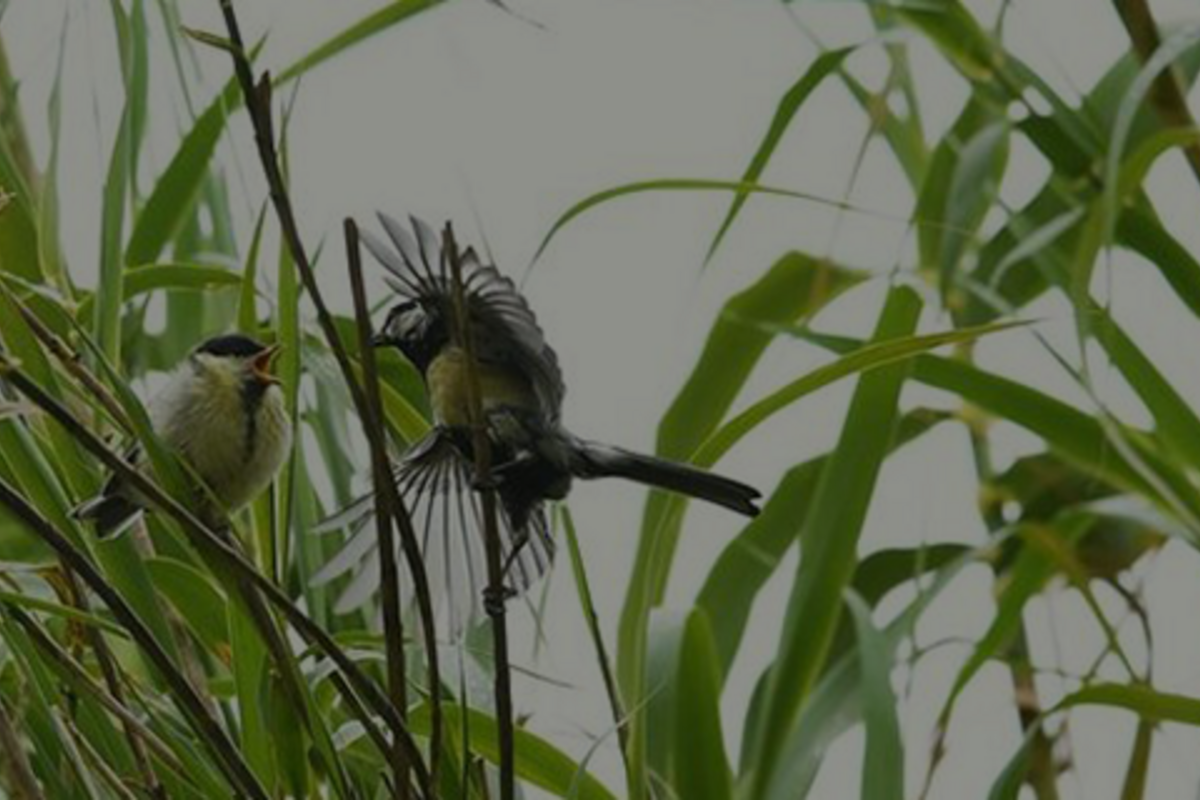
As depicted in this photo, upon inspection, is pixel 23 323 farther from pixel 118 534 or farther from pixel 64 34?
pixel 64 34

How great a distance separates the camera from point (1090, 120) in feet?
4.68

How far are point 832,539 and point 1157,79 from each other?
353 mm

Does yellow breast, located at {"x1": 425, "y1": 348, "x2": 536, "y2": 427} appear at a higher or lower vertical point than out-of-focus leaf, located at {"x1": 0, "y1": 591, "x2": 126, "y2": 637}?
higher

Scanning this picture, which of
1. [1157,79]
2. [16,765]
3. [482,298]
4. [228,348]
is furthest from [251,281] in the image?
[1157,79]

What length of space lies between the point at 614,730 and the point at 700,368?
0.55 meters

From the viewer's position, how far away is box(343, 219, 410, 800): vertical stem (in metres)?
0.91

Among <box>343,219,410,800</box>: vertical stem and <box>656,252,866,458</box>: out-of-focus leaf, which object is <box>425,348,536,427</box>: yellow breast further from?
<box>343,219,410,800</box>: vertical stem

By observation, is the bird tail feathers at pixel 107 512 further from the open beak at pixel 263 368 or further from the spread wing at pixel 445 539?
the open beak at pixel 263 368

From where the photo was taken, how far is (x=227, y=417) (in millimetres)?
1793

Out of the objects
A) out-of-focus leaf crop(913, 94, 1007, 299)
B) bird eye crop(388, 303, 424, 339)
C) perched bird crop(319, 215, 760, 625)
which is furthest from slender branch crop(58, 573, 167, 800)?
out-of-focus leaf crop(913, 94, 1007, 299)

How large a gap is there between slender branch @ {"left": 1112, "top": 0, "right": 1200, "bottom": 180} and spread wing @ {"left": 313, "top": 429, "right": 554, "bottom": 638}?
44 centimetres

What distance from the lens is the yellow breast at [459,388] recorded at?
52.0 inches

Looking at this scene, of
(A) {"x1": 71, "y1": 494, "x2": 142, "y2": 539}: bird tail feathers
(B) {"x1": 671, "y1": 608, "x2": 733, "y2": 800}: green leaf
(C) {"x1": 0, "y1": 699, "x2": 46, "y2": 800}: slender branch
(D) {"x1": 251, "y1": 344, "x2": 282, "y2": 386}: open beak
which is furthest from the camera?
(D) {"x1": 251, "y1": 344, "x2": 282, "y2": 386}: open beak

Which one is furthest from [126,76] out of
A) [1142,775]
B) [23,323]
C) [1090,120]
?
[1142,775]
